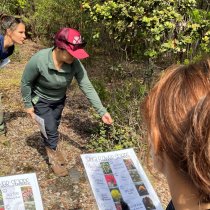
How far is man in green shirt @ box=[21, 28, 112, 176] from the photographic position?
110 inches

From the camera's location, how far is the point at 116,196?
183cm

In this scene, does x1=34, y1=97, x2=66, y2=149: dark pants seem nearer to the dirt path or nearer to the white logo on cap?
the dirt path

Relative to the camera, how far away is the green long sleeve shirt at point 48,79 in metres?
2.84

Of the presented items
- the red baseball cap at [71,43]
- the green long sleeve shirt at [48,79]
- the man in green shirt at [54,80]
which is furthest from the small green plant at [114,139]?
the red baseball cap at [71,43]

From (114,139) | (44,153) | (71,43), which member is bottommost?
(44,153)

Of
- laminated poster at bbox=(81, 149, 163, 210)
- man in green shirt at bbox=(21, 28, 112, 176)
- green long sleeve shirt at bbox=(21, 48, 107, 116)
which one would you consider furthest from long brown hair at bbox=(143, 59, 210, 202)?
green long sleeve shirt at bbox=(21, 48, 107, 116)

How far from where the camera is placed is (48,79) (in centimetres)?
290

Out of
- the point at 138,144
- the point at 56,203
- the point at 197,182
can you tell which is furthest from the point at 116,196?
the point at 138,144

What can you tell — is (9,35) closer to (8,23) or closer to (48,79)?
(8,23)

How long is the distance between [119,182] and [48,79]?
128 centimetres

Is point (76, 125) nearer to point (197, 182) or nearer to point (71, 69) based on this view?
point (71, 69)

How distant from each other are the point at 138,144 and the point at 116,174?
5.50 ft

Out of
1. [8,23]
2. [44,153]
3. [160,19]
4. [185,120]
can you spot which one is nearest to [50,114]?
[44,153]

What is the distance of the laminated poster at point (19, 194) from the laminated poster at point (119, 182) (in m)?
0.27
